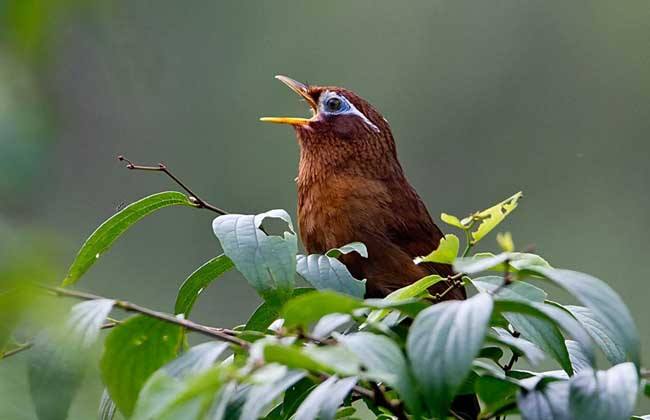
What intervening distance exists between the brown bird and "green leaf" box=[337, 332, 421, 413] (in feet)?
5.27

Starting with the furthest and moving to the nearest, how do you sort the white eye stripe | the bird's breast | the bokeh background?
1. the bokeh background
2. the white eye stripe
3. the bird's breast

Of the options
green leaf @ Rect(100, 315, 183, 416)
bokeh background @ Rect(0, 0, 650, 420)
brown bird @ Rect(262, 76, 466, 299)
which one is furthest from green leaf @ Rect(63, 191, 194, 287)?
bokeh background @ Rect(0, 0, 650, 420)

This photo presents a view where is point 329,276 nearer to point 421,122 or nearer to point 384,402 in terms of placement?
point 384,402

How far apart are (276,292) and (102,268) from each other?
21.0ft

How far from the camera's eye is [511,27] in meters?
10.4

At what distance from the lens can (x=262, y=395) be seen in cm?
120

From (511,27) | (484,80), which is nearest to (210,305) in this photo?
(484,80)

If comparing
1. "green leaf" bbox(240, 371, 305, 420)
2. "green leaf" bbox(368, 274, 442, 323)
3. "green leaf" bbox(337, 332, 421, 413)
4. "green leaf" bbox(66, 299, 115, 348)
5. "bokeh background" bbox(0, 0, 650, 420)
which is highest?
"green leaf" bbox(66, 299, 115, 348)

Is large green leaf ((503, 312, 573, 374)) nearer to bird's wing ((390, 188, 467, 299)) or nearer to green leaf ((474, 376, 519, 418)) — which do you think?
green leaf ((474, 376, 519, 418))

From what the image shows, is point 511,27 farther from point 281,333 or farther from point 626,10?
point 281,333

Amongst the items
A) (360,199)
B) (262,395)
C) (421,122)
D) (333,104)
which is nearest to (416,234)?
(360,199)

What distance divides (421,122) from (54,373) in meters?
8.43

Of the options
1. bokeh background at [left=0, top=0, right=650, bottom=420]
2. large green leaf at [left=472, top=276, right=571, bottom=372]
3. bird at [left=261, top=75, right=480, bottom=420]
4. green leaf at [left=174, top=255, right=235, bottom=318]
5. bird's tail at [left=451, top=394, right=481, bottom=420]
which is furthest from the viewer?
bokeh background at [left=0, top=0, right=650, bottom=420]

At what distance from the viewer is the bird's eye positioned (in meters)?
3.84
